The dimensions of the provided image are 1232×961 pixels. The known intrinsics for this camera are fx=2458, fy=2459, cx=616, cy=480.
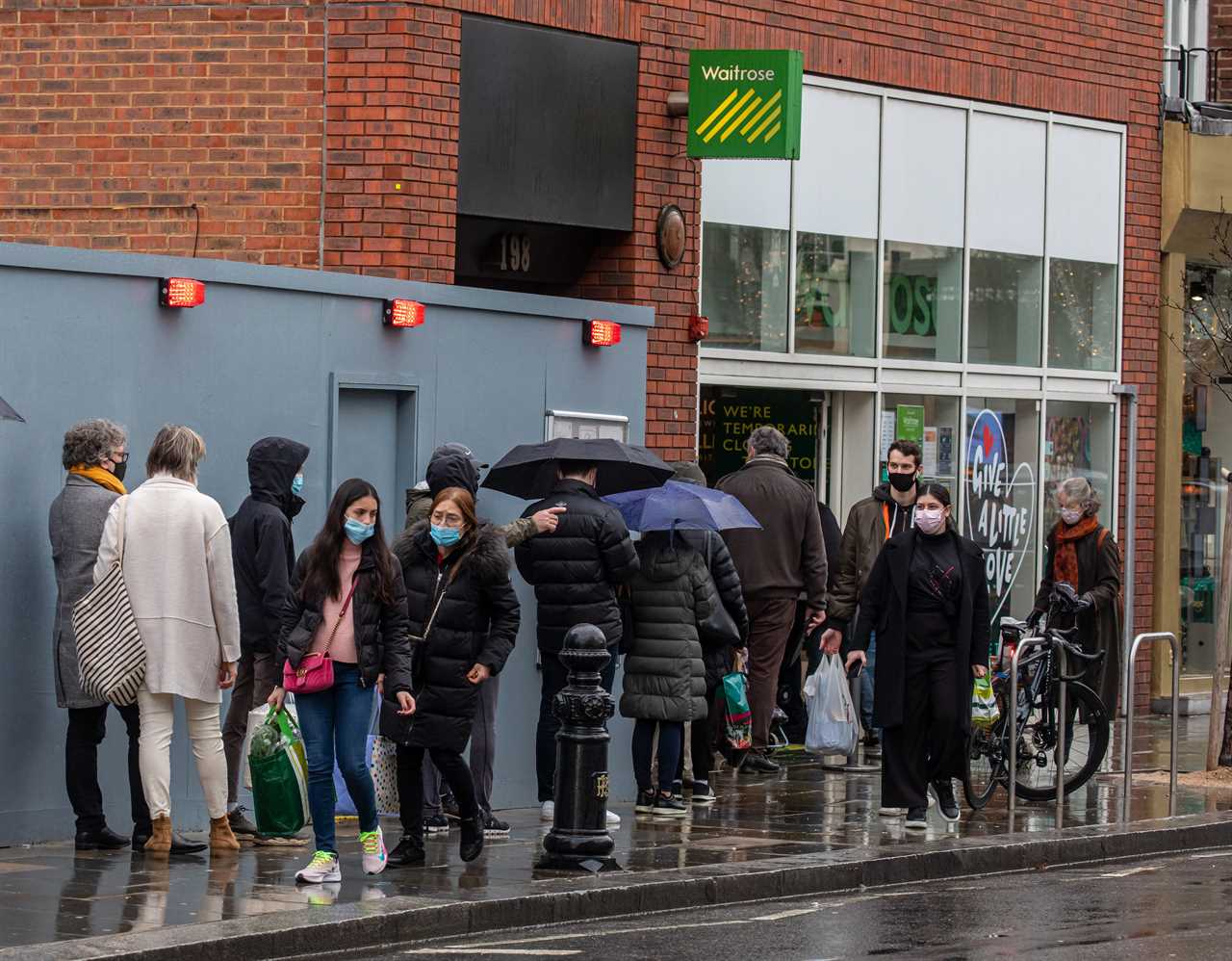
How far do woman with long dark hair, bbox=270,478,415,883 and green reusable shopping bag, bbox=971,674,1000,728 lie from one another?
4432 millimetres

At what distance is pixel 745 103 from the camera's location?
1588cm

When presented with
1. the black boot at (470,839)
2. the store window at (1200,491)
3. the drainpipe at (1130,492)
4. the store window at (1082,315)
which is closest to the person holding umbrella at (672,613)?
the black boot at (470,839)

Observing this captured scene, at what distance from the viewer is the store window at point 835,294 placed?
1752 centimetres

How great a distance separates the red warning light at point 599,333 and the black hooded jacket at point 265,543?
117 inches

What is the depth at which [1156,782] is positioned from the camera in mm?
15430

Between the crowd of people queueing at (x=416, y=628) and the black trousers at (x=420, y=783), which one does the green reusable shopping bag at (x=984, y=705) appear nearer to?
the crowd of people queueing at (x=416, y=628)

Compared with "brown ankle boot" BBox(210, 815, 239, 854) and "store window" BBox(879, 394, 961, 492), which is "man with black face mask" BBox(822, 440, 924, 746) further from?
"brown ankle boot" BBox(210, 815, 239, 854)

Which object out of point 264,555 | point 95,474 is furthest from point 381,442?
point 95,474

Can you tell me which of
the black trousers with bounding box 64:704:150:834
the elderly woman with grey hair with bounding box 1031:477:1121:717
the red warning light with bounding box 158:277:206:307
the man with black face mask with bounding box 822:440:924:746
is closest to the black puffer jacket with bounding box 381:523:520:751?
the black trousers with bounding box 64:704:150:834

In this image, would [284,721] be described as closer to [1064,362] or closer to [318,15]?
[318,15]

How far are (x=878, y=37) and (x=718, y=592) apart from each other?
6063 mm

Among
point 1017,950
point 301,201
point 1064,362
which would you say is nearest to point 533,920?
point 1017,950

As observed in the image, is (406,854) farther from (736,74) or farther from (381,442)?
(736,74)

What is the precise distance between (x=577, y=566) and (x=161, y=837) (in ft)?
8.24
